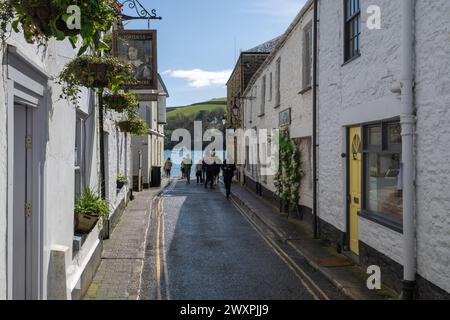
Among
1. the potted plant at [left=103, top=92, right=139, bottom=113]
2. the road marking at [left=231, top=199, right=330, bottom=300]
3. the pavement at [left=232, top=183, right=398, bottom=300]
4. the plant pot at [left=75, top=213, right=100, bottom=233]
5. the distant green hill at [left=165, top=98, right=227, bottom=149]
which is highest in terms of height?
the distant green hill at [left=165, top=98, right=227, bottom=149]

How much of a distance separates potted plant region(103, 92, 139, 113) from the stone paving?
2.75 m

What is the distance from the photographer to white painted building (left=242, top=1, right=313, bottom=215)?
1254cm

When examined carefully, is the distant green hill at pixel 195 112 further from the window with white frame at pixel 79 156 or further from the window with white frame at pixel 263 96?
the window with white frame at pixel 79 156

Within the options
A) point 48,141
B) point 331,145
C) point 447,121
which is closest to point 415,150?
point 447,121

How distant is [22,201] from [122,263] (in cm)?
401

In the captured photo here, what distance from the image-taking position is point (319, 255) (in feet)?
30.4

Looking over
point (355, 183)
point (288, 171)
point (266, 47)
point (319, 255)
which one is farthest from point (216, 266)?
point (266, 47)

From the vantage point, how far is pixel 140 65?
10.8 m

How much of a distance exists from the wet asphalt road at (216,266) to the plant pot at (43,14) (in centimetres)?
436

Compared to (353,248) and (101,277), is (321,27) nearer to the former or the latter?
(353,248)

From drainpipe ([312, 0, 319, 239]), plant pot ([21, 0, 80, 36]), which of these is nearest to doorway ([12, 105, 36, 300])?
plant pot ([21, 0, 80, 36])

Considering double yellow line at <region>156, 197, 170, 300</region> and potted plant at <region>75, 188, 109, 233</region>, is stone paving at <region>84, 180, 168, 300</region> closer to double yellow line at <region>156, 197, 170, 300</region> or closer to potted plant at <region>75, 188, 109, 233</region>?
double yellow line at <region>156, 197, 170, 300</region>

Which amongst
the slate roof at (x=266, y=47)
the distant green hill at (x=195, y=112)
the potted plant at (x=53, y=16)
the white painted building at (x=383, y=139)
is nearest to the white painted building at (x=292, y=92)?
the white painted building at (x=383, y=139)

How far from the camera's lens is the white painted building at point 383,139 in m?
5.69
